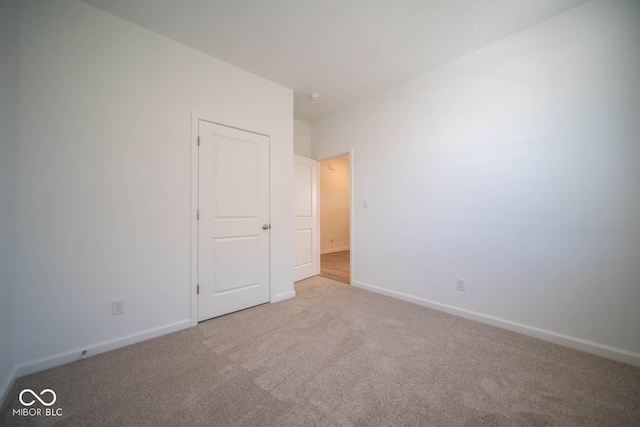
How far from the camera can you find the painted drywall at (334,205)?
6.45 metres

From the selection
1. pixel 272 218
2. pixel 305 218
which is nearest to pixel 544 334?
pixel 272 218

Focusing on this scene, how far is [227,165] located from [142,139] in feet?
2.42

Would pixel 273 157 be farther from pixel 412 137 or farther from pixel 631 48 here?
pixel 631 48

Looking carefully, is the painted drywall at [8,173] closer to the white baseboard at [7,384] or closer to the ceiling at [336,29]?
the white baseboard at [7,384]

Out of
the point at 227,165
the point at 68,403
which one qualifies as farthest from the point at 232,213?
the point at 68,403

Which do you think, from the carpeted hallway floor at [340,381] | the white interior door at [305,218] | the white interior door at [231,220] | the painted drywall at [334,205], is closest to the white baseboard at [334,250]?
the painted drywall at [334,205]

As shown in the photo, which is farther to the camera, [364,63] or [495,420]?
[364,63]

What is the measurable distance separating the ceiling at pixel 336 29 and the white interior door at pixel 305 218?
1.46m

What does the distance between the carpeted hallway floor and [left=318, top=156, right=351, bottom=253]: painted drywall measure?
4.37 m

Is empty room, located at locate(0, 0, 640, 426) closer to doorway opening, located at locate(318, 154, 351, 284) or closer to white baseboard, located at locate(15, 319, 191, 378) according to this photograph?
white baseboard, located at locate(15, 319, 191, 378)

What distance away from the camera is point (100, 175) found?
185cm

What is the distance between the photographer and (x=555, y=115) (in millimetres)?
1957

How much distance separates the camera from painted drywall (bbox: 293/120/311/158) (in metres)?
3.99

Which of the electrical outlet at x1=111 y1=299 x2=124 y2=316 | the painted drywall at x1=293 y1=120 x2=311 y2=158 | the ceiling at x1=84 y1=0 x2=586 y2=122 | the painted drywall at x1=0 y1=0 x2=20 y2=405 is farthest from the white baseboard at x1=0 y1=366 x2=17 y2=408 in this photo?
the painted drywall at x1=293 y1=120 x2=311 y2=158
